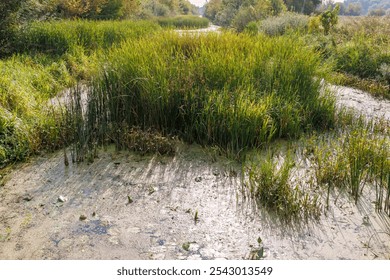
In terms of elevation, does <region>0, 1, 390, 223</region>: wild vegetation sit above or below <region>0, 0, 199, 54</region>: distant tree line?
below

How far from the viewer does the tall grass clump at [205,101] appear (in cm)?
461

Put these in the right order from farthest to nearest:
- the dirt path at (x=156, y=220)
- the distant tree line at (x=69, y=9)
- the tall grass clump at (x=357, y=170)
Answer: the distant tree line at (x=69, y=9) → the tall grass clump at (x=357, y=170) → the dirt path at (x=156, y=220)

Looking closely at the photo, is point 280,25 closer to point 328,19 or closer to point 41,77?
Answer: point 328,19

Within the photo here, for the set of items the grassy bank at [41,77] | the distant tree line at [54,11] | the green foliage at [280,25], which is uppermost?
the distant tree line at [54,11]

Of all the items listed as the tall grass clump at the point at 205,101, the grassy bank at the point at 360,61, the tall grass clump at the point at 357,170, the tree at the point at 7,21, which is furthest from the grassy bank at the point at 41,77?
the grassy bank at the point at 360,61

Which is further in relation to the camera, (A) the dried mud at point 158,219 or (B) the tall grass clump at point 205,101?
(B) the tall grass clump at point 205,101

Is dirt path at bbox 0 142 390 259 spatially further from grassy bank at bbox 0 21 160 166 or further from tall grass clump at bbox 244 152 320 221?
grassy bank at bbox 0 21 160 166

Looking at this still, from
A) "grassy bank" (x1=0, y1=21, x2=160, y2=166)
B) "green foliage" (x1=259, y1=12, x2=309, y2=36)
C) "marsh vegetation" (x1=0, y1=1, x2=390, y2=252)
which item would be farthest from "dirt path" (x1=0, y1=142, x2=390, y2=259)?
"green foliage" (x1=259, y1=12, x2=309, y2=36)

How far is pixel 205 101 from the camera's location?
4.72 meters

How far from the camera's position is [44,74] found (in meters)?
7.43

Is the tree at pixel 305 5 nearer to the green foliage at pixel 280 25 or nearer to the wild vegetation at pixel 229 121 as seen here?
the green foliage at pixel 280 25

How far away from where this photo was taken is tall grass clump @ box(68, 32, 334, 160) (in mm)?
4613

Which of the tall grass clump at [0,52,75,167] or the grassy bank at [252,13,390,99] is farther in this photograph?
the grassy bank at [252,13,390,99]
